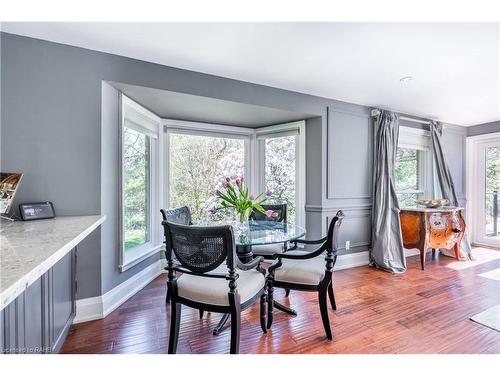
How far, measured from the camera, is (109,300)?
2246 mm

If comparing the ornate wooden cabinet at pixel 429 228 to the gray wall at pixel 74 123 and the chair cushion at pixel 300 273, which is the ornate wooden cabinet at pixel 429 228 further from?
the gray wall at pixel 74 123

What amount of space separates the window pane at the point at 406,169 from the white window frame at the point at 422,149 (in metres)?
0.07

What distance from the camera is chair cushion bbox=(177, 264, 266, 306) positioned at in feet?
5.17

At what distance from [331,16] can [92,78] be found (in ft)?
6.22

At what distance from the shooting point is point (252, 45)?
2053mm

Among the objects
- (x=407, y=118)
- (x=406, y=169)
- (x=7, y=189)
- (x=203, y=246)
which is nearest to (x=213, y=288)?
(x=203, y=246)

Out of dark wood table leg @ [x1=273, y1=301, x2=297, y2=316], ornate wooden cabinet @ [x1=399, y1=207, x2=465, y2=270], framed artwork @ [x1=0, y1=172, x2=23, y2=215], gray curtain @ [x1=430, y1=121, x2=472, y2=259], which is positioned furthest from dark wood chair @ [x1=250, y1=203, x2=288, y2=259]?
gray curtain @ [x1=430, y1=121, x2=472, y2=259]

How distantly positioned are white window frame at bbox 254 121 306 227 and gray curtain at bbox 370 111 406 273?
1029 millimetres

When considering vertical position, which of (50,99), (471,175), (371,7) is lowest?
(471,175)

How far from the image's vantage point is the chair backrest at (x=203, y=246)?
149cm

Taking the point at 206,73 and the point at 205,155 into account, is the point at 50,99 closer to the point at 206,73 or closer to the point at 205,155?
the point at 206,73

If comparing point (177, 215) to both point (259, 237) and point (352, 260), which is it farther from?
point (352, 260)

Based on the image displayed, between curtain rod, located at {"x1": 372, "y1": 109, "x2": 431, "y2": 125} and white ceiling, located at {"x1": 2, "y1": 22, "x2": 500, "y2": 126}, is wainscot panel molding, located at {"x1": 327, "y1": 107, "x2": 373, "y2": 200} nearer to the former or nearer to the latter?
curtain rod, located at {"x1": 372, "y1": 109, "x2": 431, "y2": 125}

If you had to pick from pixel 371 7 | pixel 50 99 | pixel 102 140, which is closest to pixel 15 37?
pixel 50 99
